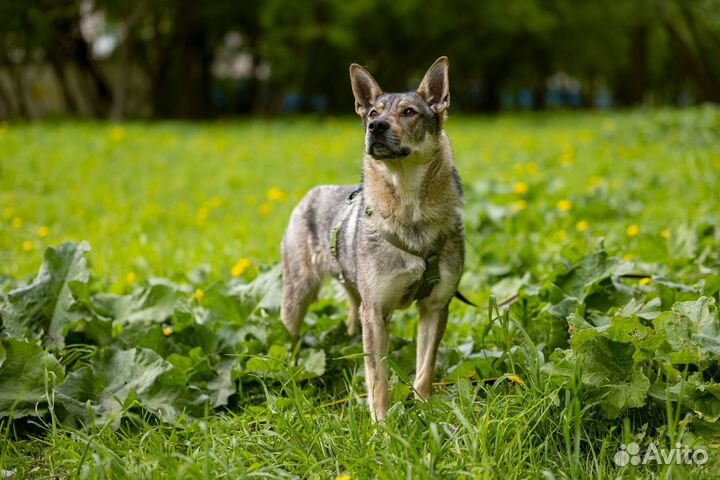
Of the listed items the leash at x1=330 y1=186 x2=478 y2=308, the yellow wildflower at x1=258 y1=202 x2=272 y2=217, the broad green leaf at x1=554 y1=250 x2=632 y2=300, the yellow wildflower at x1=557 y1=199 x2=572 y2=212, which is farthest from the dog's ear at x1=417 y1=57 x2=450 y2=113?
the yellow wildflower at x1=258 y1=202 x2=272 y2=217

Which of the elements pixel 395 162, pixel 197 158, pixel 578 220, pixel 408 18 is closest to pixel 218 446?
pixel 395 162

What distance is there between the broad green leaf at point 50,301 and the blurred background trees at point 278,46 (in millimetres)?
16627

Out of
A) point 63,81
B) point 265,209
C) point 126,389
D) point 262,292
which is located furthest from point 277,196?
point 63,81

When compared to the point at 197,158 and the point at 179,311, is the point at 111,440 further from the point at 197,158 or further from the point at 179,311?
the point at 197,158

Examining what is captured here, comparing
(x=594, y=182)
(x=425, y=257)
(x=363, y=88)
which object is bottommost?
(x=594, y=182)

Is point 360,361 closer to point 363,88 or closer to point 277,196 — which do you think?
point 363,88

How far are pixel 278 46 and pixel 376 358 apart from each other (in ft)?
72.0

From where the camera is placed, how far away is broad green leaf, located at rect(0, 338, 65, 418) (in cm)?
337

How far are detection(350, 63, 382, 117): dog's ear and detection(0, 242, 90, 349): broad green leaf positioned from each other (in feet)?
5.77

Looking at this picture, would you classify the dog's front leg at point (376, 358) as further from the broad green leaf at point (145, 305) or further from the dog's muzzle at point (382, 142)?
the broad green leaf at point (145, 305)

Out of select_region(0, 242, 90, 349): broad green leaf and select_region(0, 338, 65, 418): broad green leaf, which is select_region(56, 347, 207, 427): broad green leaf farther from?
select_region(0, 242, 90, 349): broad green leaf

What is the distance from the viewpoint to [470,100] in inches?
1665

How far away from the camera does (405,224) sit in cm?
354

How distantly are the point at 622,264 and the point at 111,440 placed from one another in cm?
269
